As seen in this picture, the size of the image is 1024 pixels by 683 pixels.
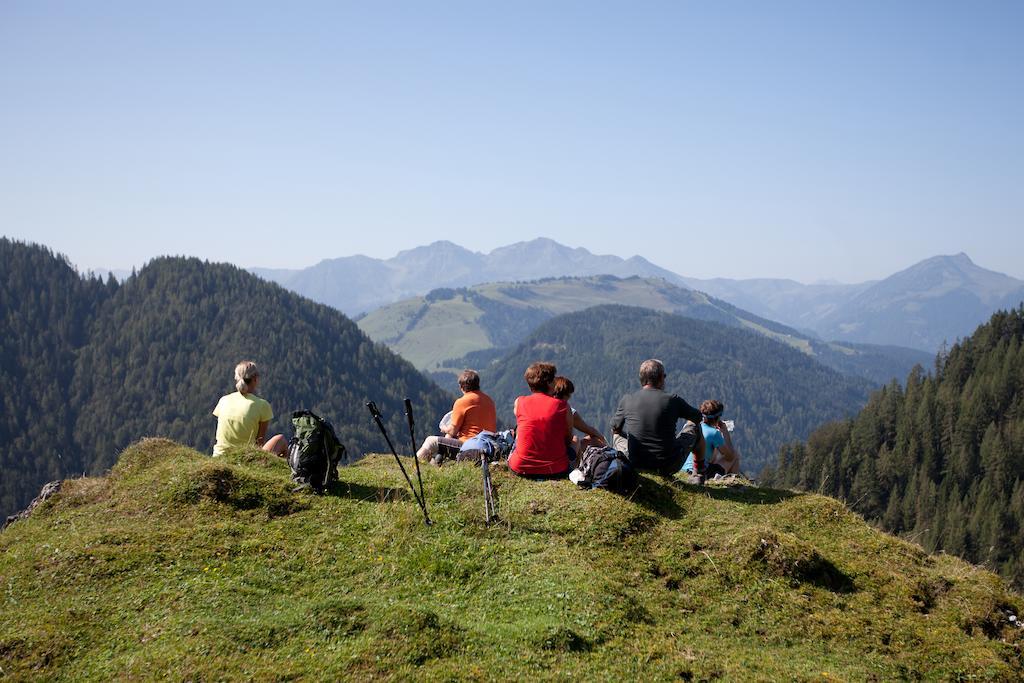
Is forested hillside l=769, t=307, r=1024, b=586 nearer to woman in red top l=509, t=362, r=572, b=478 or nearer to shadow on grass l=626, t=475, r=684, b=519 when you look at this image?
shadow on grass l=626, t=475, r=684, b=519

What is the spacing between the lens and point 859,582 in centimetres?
1141

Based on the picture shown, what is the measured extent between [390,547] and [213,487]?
4.25 m

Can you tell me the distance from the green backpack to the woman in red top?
3.93 meters

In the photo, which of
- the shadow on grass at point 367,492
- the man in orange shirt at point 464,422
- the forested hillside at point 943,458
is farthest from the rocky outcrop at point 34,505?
the forested hillside at point 943,458

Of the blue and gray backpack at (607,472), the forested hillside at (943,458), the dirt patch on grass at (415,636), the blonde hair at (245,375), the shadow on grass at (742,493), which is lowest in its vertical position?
the forested hillside at (943,458)

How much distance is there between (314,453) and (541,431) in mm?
4875

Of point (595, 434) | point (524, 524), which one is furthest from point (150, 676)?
Answer: point (595, 434)

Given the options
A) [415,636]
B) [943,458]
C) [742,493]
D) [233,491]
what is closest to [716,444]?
[742,493]

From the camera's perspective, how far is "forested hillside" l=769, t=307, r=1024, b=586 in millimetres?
120312

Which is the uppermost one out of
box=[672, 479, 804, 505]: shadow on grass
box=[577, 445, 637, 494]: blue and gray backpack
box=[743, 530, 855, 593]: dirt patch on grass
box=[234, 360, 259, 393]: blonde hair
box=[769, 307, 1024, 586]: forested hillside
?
box=[234, 360, 259, 393]: blonde hair

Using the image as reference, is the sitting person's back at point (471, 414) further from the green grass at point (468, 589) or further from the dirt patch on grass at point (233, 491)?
the dirt patch on grass at point (233, 491)

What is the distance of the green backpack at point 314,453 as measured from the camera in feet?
44.0

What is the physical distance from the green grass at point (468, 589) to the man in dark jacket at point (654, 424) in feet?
2.95

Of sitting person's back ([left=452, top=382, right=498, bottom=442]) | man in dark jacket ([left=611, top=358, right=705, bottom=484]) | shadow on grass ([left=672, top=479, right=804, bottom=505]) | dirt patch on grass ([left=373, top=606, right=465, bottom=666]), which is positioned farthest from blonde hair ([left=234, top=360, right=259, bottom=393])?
shadow on grass ([left=672, top=479, right=804, bottom=505])
